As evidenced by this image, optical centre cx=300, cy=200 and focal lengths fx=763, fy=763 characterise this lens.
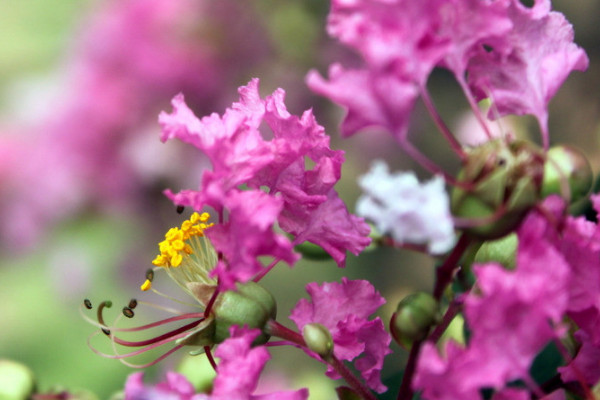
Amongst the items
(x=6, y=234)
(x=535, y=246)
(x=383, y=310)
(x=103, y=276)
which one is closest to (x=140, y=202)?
(x=103, y=276)

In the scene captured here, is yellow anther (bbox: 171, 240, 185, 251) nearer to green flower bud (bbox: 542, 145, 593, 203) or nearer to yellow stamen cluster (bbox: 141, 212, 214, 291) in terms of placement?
yellow stamen cluster (bbox: 141, 212, 214, 291)

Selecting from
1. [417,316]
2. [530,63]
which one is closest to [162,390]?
[417,316]

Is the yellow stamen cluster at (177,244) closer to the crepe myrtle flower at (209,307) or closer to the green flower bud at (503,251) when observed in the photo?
the crepe myrtle flower at (209,307)

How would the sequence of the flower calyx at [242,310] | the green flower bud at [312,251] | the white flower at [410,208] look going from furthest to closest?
1. the green flower bud at [312,251]
2. the flower calyx at [242,310]
3. the white flower at [410,208]

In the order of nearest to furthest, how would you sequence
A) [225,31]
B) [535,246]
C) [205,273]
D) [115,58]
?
1. [535,246]
2. [205,273]
3. [115,58]
4. [225,31]

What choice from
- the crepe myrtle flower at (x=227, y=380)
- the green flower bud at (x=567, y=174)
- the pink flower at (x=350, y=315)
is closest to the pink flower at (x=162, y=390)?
the crepe myrtle flower at (x=227, y=380)

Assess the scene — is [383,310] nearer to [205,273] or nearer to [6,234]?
[205,273]
